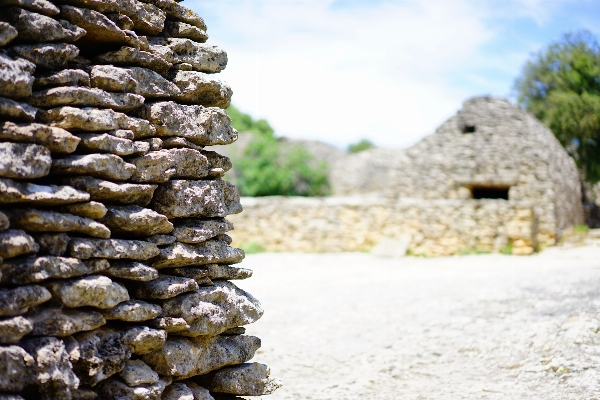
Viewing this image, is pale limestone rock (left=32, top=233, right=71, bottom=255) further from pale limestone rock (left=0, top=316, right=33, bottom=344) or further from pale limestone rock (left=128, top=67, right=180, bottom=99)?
pale limestone rock (left=128, top=67, right=180, bottom=99)

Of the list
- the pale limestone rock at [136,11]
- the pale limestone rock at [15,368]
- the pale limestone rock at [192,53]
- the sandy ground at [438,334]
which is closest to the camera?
the pale limestone rock at [15,368]

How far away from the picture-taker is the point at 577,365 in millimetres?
5504

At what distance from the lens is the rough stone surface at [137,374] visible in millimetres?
3311

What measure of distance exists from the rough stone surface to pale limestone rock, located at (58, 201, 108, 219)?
81 centimetres

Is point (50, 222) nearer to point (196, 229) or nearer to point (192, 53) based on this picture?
point (196, 229)

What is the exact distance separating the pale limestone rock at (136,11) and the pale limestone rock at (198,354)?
1813mm

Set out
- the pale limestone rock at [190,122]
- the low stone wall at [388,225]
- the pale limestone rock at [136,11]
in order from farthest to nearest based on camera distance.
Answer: the low stone wall at [388,225] < the pale limestone rock at [190,122] < the pale limestone rock at [136,11]

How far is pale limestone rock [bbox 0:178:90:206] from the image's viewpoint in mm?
2863

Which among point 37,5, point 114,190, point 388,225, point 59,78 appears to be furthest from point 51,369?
point 388,225

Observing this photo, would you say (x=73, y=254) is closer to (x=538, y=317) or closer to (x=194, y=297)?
(x=194, y=297)

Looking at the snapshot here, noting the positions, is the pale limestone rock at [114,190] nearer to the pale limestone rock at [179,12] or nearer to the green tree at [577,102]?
the pale limestone rock at [179,12]

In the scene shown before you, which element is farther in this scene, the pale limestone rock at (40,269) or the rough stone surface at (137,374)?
the rough stone surface at (137,374)

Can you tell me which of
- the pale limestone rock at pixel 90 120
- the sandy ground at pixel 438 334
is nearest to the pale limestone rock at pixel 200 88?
the pale limestone rock at pixel 90 120

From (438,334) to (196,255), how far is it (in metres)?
4.10
